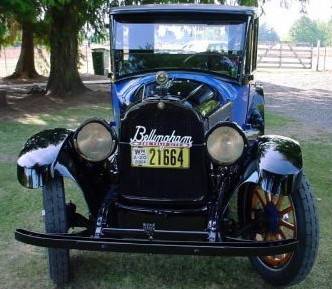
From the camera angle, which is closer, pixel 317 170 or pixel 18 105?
pixel 317 170

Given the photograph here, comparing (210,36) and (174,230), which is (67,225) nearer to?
(174,230)

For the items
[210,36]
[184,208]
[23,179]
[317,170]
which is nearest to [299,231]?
[184,208]

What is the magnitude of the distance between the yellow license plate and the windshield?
1.60 metres

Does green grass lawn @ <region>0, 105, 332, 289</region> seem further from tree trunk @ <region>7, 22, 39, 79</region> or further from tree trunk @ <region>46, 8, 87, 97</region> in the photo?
tree trunk @ <region>7, 22, 39, 79</region>

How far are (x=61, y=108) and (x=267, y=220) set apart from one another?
893 centimetres

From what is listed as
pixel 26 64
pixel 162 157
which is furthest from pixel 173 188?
pixel 26 64

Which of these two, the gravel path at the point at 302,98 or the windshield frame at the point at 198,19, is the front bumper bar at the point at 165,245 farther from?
the gravel path at the point at 302,98

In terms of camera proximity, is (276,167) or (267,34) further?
(267,34)

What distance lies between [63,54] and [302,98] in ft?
22.5

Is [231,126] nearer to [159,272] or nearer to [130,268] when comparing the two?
[159,272]

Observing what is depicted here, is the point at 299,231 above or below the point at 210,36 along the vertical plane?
below

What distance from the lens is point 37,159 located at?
3.21 m

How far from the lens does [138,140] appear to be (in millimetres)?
3191

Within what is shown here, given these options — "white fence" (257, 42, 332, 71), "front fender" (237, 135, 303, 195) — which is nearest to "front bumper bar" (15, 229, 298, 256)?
"front fender" (237, 135, 303, 195)
